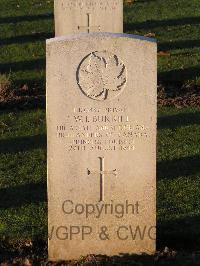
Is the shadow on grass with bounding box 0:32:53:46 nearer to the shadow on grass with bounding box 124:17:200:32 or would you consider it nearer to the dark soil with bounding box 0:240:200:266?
the shadow on grass with bounding box 124:17:200:32

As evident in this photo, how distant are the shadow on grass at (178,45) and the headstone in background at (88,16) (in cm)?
389

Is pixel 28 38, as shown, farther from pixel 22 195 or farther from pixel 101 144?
pixel 101 144

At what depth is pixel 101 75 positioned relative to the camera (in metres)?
5.38

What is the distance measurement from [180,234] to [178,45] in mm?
10120

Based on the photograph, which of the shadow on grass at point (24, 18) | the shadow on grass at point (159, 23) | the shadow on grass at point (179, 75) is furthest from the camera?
the shadow on grass at point (24, 18)

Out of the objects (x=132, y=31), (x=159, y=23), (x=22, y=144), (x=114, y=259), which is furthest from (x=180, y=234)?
(x=159, y=23)

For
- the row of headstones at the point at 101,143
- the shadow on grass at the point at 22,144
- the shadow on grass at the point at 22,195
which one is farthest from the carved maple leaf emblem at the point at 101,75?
the shadow on grass at the point at 22,144

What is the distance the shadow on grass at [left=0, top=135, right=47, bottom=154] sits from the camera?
9023 millimetres

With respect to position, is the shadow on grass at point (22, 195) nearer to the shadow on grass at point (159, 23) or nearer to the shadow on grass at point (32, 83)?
the shadow on grass at point (32, 83)

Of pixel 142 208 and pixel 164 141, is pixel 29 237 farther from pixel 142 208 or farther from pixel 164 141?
pixel 164 141

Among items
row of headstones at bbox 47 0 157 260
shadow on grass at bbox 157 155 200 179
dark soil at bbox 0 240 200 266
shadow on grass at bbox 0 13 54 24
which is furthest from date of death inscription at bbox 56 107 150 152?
shadow on grass at bbox 0 13 54 24

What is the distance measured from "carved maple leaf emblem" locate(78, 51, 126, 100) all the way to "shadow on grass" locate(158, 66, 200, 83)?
24.7 feet

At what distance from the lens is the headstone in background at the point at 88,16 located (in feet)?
37.9

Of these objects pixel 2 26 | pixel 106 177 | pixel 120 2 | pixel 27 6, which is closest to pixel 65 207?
pixel 106 177
